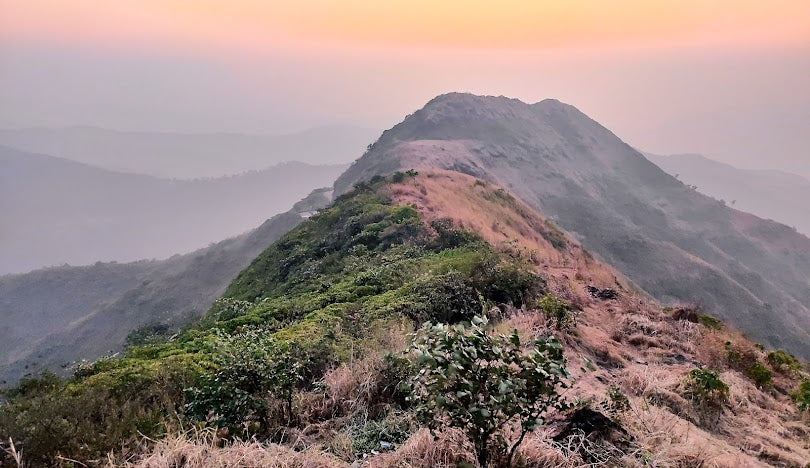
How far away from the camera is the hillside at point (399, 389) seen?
4.41 meters

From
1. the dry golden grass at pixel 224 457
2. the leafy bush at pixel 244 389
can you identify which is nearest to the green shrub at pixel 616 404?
the dry golden grass at pixel 224 457

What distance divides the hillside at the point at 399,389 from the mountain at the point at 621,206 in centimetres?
3215

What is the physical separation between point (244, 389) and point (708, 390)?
675 cm

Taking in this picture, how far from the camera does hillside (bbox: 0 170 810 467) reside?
14.5 ft

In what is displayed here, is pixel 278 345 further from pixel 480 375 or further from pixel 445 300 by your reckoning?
pixel 480 375

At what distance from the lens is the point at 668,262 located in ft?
159

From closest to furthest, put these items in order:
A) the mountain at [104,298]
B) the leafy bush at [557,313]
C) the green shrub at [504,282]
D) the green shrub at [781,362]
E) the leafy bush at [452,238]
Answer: the leafy bush at [557,313]
the green shrub at [504,282]
the green shrub at [781,362]
the leafy bush at [452,238]
the mountain at [104,298]

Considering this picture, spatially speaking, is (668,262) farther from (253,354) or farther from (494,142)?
(253,354)

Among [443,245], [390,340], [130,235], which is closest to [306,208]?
[443,245]

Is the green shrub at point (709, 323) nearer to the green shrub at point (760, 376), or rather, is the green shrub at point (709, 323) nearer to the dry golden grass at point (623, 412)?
the dry golden grass at point (623, 412)

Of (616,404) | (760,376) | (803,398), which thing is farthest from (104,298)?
(803,398)

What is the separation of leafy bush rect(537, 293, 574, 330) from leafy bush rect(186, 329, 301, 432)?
5.46 m

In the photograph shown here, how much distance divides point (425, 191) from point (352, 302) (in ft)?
51.4

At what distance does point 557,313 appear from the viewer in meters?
9.18
